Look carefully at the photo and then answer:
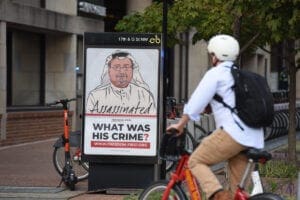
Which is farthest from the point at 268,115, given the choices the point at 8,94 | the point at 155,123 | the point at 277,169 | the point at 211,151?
the point at 8,94

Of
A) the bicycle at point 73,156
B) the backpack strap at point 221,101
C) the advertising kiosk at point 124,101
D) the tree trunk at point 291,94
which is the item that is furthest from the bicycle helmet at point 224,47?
the tree trunk at point 291,94

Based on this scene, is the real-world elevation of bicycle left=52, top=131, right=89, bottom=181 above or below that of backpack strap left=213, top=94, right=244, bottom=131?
below

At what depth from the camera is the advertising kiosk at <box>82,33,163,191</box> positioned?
31.2ft

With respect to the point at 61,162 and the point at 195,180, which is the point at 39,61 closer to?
the point at 61,162

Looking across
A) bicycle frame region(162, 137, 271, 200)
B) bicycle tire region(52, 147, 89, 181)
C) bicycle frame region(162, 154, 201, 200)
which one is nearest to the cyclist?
bicycle frame region(162, 137, 271, 200)

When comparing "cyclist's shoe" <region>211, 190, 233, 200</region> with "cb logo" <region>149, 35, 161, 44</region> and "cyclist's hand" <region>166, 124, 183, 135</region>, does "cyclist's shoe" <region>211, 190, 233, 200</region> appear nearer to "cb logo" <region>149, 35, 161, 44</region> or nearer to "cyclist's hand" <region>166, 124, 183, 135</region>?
"cyclist's hand" <region>166, 124, 183, 135</region>

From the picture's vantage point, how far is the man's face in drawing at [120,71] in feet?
31.2

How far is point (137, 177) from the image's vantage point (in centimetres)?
963

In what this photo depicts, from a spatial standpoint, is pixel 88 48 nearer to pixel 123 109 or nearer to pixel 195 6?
pixel 123 109

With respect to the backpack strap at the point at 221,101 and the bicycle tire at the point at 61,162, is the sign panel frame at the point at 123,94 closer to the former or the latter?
the bicycle tire at the point at 61,162

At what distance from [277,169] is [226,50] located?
5479mm

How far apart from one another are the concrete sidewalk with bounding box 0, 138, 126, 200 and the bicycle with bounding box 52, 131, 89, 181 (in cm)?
19

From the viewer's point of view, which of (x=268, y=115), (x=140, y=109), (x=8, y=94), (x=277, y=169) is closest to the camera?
(x=268, y=115)

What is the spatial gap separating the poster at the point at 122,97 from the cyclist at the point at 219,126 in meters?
3.43
